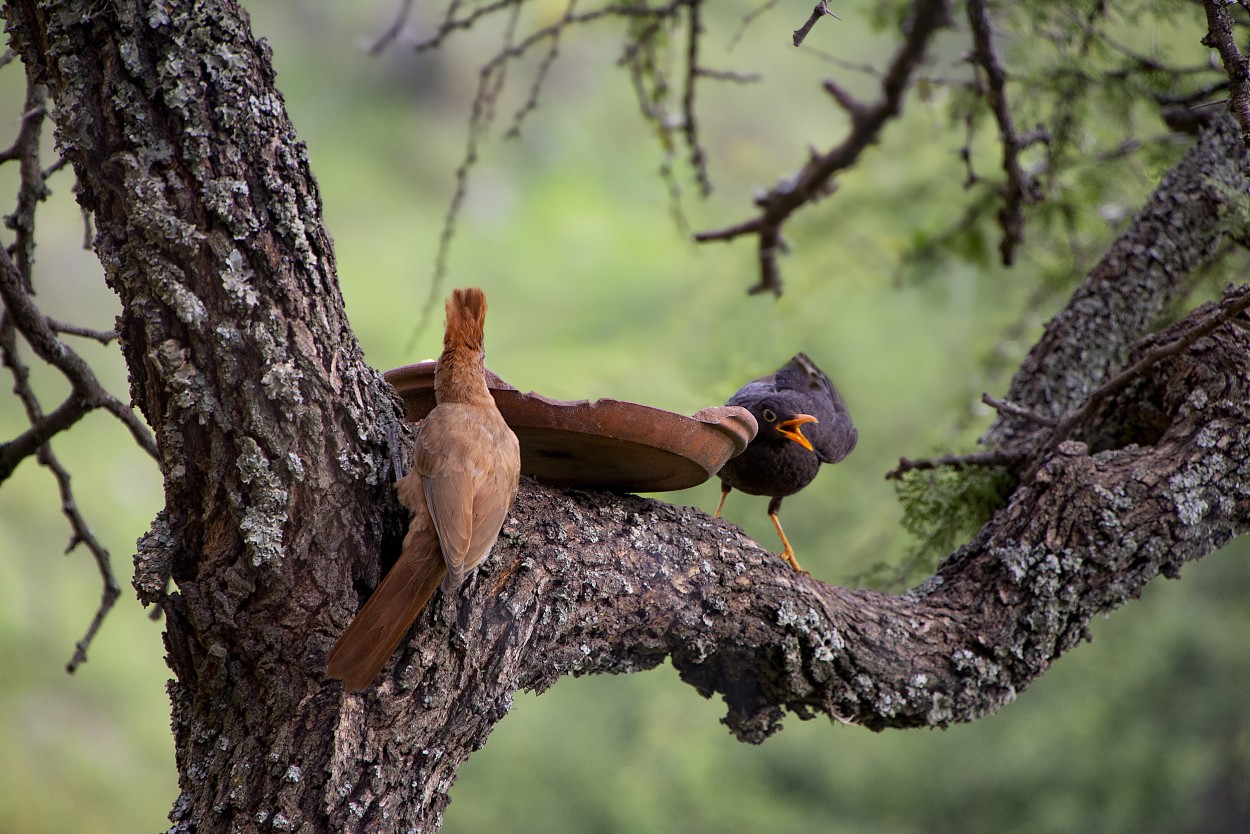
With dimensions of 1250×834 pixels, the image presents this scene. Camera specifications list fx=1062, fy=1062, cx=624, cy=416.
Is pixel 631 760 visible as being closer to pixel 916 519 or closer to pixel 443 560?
pixel 916 519

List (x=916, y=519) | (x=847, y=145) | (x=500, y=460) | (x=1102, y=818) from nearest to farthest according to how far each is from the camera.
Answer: (x=500, y=460) < (x=916, y=519) < (x=847, y=145) < (x=1102, y=818)

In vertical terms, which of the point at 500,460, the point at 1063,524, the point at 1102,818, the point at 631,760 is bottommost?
the point at 500,460

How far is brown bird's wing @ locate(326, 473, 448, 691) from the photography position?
59.1 inches

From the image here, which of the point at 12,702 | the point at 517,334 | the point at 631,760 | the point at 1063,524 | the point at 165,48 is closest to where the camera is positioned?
the point at 165,48

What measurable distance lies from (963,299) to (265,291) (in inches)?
203

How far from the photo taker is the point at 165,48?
1.43m

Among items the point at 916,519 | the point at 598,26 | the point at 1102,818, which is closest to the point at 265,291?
the point at 916,519

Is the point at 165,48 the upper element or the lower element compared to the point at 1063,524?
lower

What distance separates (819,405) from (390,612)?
1723 mm

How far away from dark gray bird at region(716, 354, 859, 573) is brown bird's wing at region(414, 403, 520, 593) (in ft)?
3.39

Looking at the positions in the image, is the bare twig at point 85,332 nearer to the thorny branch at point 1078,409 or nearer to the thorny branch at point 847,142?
the thorny branch at point 1078,409

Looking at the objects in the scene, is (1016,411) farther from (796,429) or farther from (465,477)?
(465,477)

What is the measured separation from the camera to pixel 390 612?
4.99ft

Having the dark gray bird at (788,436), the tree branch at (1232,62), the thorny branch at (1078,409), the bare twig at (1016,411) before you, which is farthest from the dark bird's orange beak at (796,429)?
the tree branch at (1232,62)
